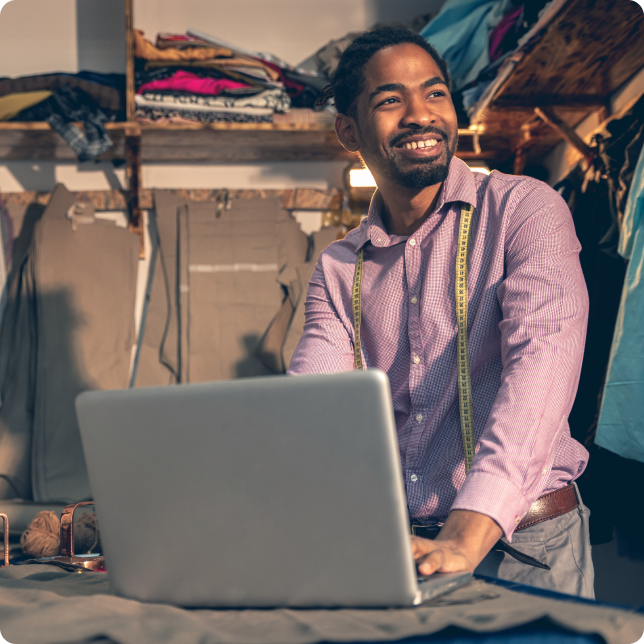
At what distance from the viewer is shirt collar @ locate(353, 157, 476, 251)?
110cm

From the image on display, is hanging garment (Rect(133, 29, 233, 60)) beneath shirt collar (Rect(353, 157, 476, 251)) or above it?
above

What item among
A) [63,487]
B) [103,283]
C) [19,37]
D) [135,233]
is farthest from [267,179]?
[63,487]

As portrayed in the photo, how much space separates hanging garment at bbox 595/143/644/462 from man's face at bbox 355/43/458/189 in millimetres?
474

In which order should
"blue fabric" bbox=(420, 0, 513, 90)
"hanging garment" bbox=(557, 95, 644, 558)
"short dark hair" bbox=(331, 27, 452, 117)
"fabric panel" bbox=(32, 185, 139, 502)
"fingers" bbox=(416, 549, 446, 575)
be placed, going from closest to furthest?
"fingers" bbox=(416, 549, 446, 575)
"short dark hair" bbox=(331, 27, 452, 117)
"hanging garment" bbox=(557, 95, 644, 558)
"blue fabric" bbox=(420, 0, 513, 90)
"fabric panel" bbox=(32, 185, 139, 502)

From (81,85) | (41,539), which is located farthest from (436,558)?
(81,85)

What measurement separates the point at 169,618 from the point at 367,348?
28.1 inches

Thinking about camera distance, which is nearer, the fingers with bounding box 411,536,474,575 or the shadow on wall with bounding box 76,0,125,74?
the fingers with bounding box 411,536,474,575

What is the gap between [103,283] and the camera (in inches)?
94.3

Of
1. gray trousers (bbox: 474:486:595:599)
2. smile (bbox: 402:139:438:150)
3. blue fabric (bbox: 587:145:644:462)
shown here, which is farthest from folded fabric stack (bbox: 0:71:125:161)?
gray trousers (bbox: 474:486:595:599)

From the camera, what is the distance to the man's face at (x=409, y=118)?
3.75ft

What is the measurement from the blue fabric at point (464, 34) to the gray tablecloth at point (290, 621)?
1837mm

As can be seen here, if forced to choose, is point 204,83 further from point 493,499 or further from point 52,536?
point 493,499

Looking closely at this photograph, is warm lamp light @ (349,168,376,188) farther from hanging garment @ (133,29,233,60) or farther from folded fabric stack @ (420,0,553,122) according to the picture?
hanging garment @ (133,29,233,60)

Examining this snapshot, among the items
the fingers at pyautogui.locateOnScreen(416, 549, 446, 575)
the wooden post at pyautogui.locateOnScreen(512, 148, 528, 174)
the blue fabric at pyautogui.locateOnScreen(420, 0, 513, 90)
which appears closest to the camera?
the fingers at pyautogui.locateOnScreen(416, 549, 446, 575)
